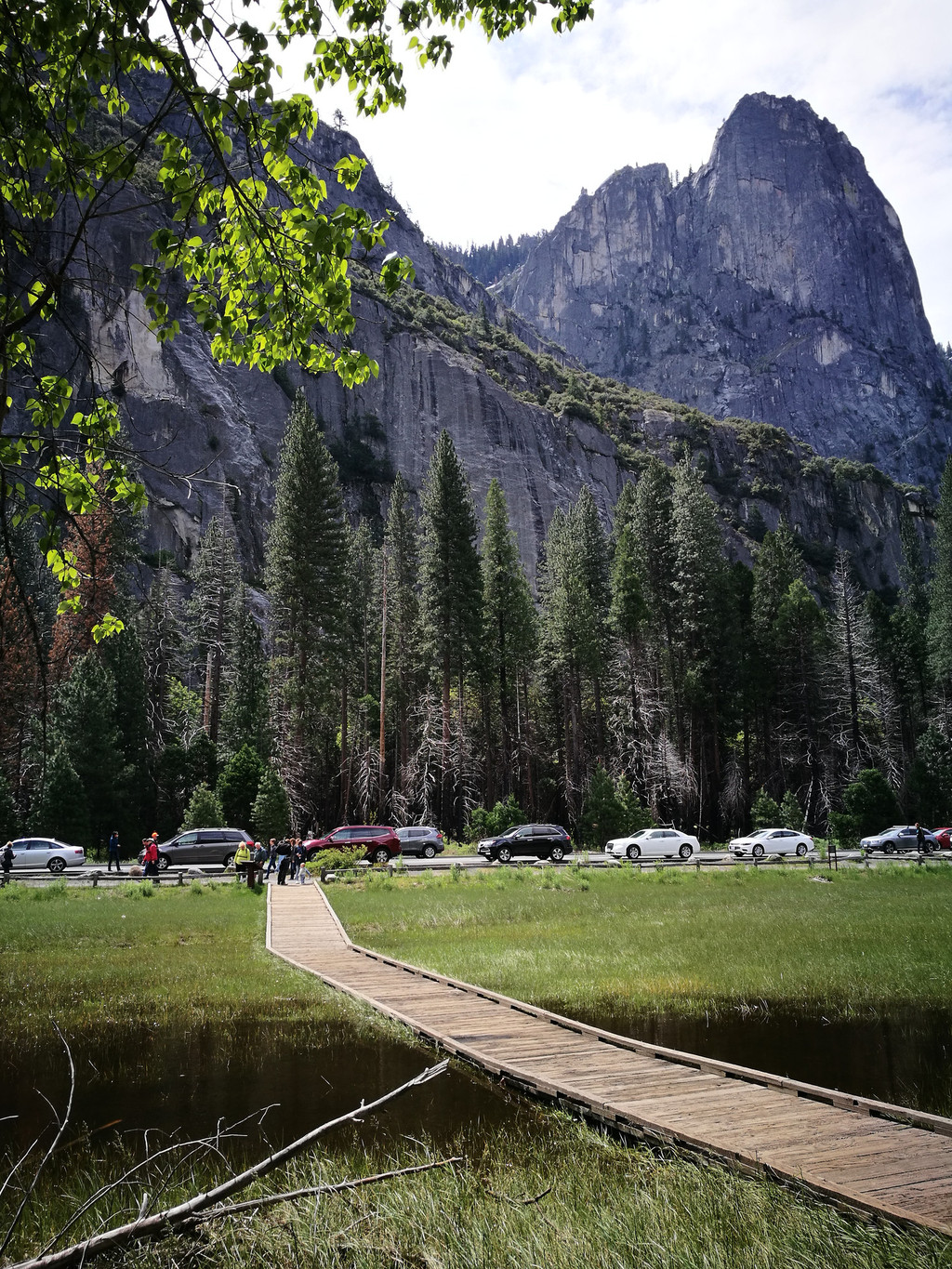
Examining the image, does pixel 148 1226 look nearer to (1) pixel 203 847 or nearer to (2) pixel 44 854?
(1) pixel 203 847

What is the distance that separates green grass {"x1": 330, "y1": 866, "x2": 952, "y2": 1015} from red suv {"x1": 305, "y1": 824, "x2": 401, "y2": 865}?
795 cm

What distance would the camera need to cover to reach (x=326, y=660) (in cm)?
5078

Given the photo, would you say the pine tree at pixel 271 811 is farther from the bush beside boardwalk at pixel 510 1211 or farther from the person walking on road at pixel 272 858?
the bush beside boardwalk at pixel 510 1211

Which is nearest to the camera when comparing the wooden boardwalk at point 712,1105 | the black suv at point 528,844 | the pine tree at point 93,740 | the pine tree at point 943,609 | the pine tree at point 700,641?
the wooden boardwalk at point 712,1105

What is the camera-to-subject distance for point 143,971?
13.5m

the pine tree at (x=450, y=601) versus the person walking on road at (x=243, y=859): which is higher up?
the pine tree at (x=450, y=601)

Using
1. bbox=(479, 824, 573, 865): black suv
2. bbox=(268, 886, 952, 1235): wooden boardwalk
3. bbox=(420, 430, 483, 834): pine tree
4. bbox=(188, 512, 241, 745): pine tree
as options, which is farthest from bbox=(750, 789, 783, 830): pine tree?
bbox=(268, 886, 952, 1235): wooden boardwalk

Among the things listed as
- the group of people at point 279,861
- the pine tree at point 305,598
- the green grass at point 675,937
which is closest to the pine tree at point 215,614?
the pine tree at point 305,598

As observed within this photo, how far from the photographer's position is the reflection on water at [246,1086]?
671 centimetres

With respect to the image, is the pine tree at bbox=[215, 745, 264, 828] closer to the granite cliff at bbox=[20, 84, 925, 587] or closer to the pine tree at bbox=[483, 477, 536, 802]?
the pine tree at bbox=[483, 477, 536, 802]

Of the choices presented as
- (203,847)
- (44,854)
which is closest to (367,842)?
(203,847)

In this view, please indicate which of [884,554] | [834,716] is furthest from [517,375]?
[834,716]

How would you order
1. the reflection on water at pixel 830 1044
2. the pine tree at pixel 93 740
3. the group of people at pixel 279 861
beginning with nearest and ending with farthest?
the reflection on water at pixel 830 1044
the group of people at pixel 279 861
the pine tree at pixel 93 740

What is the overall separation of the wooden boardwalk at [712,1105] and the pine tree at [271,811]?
92.1 ft
